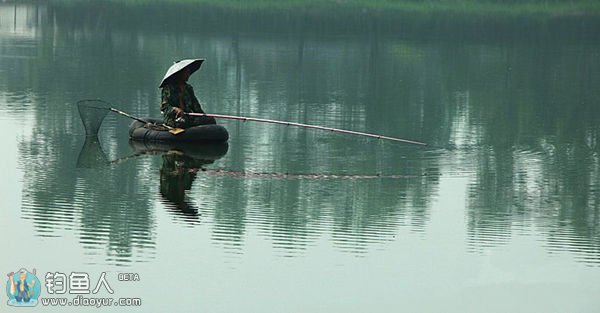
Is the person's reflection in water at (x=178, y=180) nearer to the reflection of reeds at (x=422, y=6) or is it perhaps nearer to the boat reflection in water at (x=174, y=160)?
the boat reflection in water at (x=174, y=160)

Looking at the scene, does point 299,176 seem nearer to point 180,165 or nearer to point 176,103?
point 180,165

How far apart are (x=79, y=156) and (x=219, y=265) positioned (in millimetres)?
7003

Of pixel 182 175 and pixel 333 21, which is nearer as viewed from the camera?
pixel 182 175

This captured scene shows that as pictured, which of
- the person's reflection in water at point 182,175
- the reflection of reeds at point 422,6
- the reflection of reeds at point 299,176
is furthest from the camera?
the reflection of reeds at point 422,6

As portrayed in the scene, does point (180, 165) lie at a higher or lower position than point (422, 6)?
lower

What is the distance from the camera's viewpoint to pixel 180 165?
21.1 metres

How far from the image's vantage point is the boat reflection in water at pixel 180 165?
18234mm

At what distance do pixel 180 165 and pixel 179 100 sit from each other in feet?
6.39

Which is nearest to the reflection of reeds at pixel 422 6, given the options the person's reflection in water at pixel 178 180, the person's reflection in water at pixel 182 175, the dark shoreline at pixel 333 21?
the dark shoreline at pixel 333 21

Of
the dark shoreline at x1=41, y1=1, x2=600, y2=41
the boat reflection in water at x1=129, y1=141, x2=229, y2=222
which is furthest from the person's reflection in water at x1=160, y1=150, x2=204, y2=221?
the dark shoreline at x1=41, y1=1, x2=600, y2=41

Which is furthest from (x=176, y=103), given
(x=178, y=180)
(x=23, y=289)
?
(x=23, y=289)

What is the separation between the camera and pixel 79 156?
851 inches

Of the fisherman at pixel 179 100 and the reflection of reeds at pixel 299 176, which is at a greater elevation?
the fisherman at pixel 179 100

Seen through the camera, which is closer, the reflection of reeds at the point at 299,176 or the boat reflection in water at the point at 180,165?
the boat reflection in water at the point at 180,165
